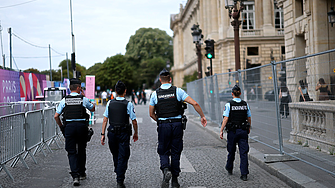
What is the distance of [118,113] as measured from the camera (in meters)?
6.20

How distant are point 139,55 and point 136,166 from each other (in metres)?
88.5

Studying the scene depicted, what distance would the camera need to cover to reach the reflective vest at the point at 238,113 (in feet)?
21.8

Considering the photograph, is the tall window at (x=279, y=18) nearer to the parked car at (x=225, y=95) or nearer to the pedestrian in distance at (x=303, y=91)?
the parked car at (x=225, y=95)

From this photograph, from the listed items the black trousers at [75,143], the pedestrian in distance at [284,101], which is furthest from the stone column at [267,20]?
the black trousers at [75,143]

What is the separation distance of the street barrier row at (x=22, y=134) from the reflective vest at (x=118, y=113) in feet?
7.28

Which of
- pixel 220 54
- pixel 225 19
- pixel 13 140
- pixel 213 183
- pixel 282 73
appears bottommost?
pixel 213 183

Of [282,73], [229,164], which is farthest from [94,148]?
[282,73]

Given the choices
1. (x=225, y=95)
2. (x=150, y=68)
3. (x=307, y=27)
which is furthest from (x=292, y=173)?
(x=150, y=68)

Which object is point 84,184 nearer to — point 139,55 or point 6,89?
point 6,89

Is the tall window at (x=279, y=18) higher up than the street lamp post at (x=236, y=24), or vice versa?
the tall window at (x=279, y=18)

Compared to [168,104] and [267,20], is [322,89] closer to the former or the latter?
[168,104]

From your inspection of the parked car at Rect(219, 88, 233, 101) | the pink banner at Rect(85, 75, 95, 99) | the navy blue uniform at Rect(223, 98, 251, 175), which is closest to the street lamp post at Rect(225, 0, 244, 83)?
the parked car at Rect(219, 88, 233, 101)

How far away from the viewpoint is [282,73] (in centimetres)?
768

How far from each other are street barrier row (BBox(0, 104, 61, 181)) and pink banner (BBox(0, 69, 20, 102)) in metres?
11.9
